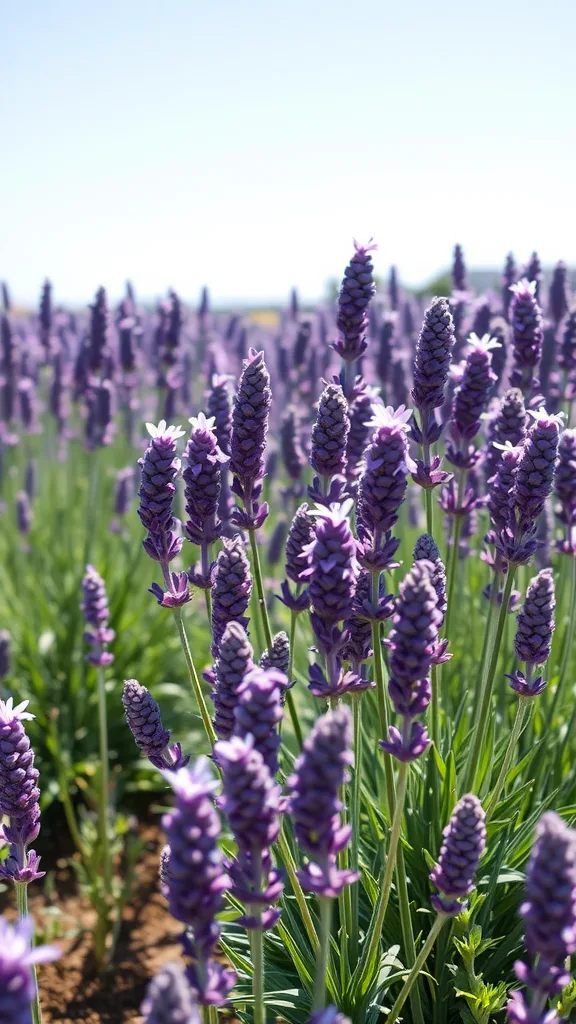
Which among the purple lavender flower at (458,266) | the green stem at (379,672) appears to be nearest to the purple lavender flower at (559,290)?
the purple lavender flower at (458,266)

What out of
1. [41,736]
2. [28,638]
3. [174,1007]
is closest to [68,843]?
[41,736]

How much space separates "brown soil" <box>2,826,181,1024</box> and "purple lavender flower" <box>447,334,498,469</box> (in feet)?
7.39

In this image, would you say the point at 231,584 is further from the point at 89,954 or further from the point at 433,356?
the point at 89,954

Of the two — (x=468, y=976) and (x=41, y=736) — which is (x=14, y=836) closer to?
(x=468, y=976)

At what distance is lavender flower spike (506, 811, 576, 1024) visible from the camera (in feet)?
4.49

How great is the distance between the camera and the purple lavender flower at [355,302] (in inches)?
108

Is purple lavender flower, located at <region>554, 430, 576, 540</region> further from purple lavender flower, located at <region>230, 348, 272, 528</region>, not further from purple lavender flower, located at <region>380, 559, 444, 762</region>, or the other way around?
purple lavender flower, located at <region>380, 559, 444, 762</region>

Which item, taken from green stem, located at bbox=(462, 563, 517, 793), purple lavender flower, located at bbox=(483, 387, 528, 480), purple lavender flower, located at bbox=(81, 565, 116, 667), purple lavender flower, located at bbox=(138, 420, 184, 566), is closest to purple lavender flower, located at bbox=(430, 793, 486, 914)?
green stem, located at bbox=(462, 563, 517, 793)

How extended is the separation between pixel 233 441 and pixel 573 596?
156cm

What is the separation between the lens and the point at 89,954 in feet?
13.1

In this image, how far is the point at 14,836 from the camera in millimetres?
2121

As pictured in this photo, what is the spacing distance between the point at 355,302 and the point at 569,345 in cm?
133

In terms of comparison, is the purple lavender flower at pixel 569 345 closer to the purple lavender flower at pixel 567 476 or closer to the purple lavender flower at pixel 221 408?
the purple lavender flower at pixel 567 476

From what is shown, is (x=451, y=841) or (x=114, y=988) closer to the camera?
(x=451, y=841)
